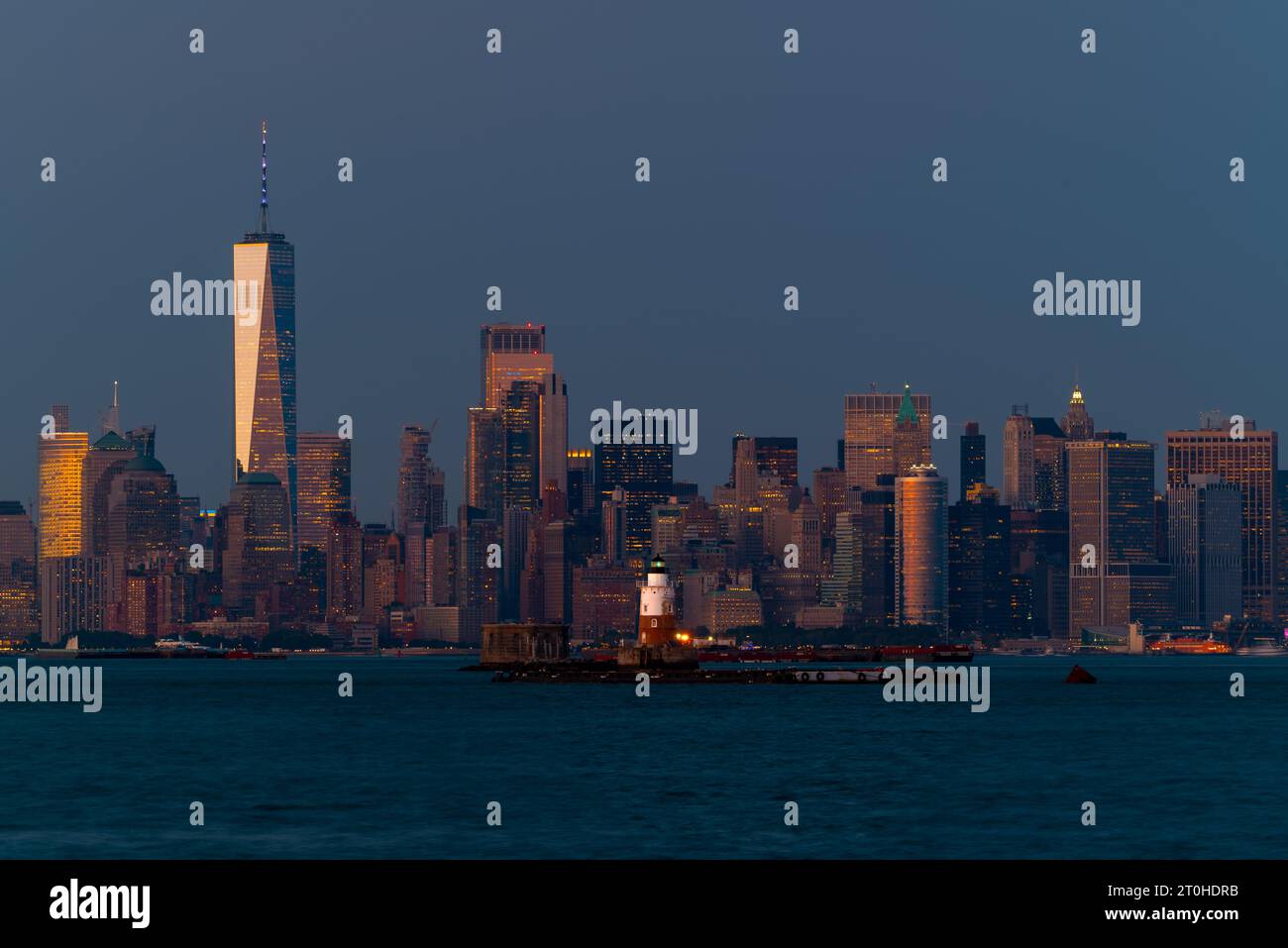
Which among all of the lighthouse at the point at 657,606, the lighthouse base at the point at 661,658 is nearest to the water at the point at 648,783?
the lighthouse at the point at 657,606

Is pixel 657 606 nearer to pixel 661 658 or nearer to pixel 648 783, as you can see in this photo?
pixel 661 658

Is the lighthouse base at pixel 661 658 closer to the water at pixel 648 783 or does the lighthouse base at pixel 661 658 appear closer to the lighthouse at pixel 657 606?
the lighthouse at pixel 657 606

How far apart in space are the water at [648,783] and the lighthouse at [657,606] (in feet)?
94.2

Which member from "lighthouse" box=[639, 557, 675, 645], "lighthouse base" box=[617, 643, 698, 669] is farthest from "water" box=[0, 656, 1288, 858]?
"lighthouse base" box=[617, 643, 698, 669]

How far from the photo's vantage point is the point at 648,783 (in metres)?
75.6

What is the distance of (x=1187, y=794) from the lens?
2916 inches

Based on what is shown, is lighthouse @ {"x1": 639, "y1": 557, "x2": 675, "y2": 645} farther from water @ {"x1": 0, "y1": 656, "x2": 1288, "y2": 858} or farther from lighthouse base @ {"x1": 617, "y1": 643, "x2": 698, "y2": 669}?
water @ {"x1": 0, "y1": 656, "x2": 1288, "y2": 858}

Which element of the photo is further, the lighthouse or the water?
the lighthouse

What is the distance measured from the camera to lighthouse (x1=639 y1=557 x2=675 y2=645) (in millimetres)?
173125

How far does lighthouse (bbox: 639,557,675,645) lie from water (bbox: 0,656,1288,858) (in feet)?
94.2

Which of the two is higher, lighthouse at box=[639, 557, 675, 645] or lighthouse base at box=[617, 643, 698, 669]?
lighthouse at box=[639, 557, 675, 645]

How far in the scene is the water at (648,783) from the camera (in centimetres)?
5656

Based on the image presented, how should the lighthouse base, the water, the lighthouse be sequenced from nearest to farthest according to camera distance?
the water → the lighthouse → the lighthouse base
